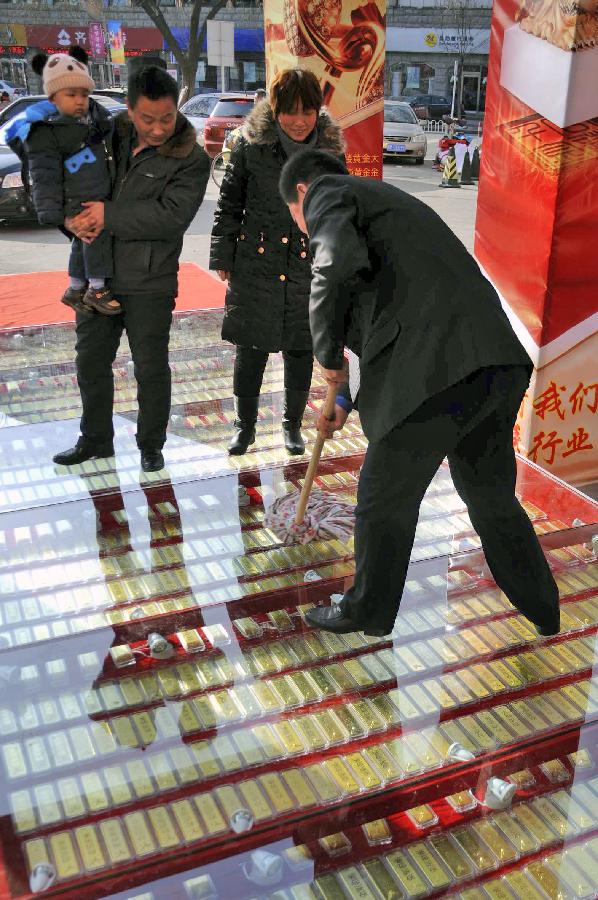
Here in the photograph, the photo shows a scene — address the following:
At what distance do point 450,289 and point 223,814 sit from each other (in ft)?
4.31

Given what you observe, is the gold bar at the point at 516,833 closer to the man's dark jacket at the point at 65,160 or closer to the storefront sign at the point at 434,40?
the man's dark jacket at the point at 65,160

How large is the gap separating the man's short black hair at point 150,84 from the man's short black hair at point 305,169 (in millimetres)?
864

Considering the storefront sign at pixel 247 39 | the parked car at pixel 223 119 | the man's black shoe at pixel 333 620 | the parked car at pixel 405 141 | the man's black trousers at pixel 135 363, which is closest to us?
the man's black shoe at pixel 333 620

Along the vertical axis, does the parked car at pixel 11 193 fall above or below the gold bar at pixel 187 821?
above

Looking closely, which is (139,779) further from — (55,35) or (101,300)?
(55,35)

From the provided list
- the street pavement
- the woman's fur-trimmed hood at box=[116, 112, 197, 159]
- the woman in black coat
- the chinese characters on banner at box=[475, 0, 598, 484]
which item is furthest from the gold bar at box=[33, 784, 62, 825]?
the street pavement

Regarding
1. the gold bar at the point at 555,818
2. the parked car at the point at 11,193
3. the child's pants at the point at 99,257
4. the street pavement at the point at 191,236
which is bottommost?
the street pavement at the point at 191,236

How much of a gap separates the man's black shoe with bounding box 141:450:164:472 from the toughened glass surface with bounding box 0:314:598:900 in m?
0.13

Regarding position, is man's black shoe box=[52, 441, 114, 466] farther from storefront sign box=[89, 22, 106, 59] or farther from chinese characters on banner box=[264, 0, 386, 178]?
storefront sign box=[89, 22, 106, 59]

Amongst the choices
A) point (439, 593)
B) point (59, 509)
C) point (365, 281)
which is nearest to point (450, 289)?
point (365, 281)

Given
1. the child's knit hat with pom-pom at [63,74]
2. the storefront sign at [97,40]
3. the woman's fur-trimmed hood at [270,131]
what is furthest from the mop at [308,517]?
the storefront sign at [97,40]

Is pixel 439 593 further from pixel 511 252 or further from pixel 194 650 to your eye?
pixel 511 252

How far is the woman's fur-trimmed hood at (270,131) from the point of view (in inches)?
125

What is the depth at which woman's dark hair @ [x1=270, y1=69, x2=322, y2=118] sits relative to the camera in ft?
9.91
